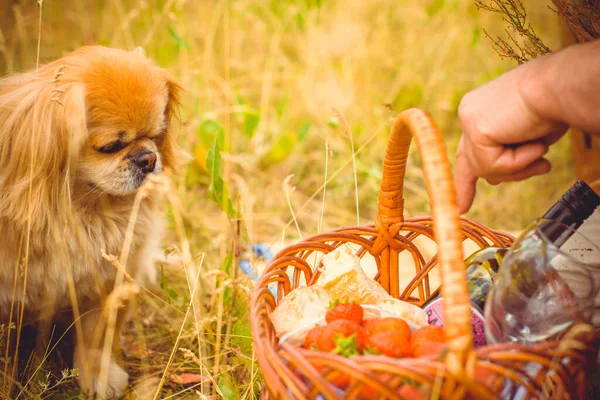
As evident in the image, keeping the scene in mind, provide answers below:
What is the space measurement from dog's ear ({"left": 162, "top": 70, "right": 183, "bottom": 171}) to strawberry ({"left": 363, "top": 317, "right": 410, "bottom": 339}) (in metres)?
0.83

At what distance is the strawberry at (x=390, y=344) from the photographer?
2.96ft

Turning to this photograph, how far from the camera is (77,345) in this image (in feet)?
4.47

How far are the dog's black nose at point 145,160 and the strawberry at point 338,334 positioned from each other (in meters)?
0.65

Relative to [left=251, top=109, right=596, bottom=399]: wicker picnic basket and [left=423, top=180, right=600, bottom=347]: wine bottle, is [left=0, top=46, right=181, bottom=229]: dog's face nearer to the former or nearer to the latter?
[left=251, top=109, right=596, bottom=399]: wicker picnic basket

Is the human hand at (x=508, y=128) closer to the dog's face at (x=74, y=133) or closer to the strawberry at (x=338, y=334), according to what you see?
the strawberry at (x=338, y=334)

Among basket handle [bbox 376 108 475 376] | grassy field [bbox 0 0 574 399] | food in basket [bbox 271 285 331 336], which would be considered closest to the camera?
basket handle [bbox 376 108 475 376]

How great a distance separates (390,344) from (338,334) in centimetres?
9

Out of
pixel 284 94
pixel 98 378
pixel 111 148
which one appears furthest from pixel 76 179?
pixel 284 94

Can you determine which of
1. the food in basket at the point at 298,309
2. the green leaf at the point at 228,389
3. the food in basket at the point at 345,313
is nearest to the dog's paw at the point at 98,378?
the green leaf at the point at 228,389

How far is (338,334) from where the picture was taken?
2.98ft

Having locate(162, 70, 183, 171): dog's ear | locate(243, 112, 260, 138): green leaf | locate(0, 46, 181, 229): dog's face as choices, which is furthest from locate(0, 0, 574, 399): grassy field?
locate(0, 46, 181, 229): dog's face

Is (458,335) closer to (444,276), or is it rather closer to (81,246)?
(444,276)

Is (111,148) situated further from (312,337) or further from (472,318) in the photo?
(472,318)

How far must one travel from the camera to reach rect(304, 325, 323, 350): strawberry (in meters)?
0.96
